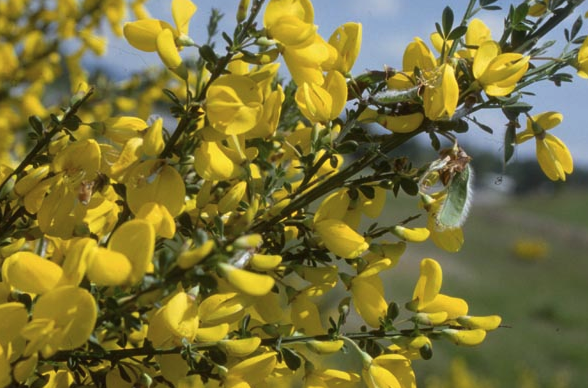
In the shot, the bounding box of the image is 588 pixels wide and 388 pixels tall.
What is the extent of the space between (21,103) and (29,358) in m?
1.76

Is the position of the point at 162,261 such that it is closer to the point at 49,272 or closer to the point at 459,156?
the point at 49,272

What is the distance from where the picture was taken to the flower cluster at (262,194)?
635mm

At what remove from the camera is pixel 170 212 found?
0.66 metres

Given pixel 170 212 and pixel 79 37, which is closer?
pixel 170 212

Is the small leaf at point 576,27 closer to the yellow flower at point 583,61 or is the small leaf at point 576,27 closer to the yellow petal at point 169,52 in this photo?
the yellow flower at point 583,61

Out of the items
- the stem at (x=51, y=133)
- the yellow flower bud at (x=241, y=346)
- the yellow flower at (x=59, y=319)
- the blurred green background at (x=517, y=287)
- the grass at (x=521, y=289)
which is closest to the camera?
the yellow flower at (x=59, y=319)

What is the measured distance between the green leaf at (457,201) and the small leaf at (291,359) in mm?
188

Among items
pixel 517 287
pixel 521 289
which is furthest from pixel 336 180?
pixel 517 287

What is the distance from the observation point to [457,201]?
71cm

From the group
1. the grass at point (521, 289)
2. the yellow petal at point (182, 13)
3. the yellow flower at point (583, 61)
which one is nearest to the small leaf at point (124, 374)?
the yellow petal at point (182, 13)

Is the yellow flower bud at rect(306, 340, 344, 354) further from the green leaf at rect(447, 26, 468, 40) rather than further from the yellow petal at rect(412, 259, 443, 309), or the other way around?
the green leaf at rect(447, 26, 468, 40)

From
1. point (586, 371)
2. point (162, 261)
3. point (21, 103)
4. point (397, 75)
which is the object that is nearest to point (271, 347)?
point (162, 261)

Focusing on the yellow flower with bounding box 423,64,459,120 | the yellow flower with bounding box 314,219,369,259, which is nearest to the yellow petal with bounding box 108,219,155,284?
the yellow flower with bounding box 314,219,369,259

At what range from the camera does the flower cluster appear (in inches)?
25.0
